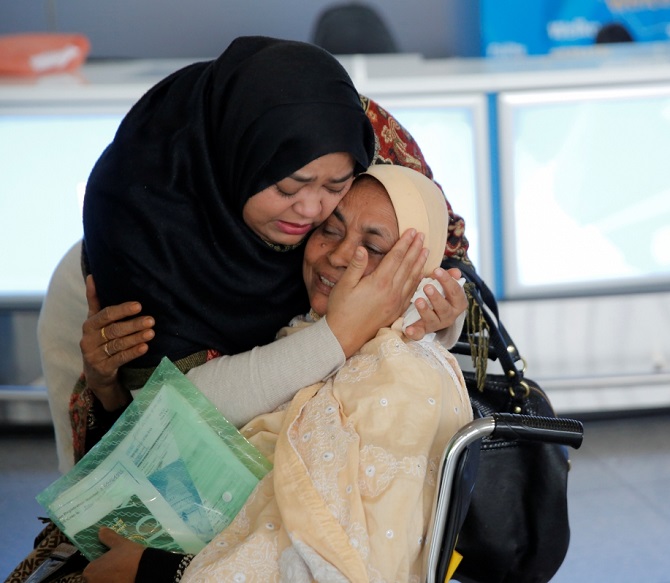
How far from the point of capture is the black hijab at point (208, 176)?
1473 millimetres

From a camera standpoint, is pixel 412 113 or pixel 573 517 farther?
pixel 412 113

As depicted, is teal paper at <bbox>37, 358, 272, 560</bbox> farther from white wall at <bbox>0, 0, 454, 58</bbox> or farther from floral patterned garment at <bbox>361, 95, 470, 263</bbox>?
white wall at <bbox>0, 0, 454, 58</bbox>

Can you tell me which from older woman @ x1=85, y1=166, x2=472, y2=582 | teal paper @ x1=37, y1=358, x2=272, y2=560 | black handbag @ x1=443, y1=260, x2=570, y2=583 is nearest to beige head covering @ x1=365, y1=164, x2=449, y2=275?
older woman @ x1=85, y1=166, x2=472, y2=582

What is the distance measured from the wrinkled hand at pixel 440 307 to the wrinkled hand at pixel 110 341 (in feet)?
1.44

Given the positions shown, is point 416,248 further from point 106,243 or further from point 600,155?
point 600,155

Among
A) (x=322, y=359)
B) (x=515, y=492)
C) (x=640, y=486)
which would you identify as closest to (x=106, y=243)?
(x=322, y=359)

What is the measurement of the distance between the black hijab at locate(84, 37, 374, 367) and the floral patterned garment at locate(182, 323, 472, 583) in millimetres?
257

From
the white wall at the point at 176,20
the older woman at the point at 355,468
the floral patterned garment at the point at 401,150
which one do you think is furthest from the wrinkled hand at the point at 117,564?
the white wall at the point at 176,20

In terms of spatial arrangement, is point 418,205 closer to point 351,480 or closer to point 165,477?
point 351,480

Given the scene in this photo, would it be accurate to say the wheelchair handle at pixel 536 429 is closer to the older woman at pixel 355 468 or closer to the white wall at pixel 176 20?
the older woman at pixel 355 468

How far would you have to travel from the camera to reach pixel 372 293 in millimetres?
1488

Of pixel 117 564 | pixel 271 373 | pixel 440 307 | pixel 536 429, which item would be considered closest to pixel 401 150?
pixel 440 307

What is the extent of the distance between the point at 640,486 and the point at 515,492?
1.48 meters

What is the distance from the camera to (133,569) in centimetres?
138
